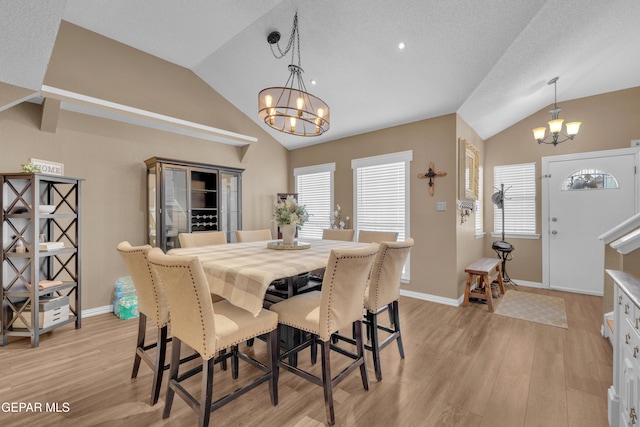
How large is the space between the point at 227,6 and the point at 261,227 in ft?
10.9

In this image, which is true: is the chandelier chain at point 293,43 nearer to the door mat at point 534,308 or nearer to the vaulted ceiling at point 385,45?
the vaulted ceiling at point 385,45

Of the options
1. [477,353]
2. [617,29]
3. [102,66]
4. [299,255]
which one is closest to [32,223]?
[102,66]

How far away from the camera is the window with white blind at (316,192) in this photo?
520 cm

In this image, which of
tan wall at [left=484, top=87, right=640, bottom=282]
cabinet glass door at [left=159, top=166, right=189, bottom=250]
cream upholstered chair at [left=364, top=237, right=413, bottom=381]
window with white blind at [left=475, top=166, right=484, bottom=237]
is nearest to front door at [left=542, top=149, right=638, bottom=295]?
tan wall at [left=484, top=87, right=640, bottom=282]

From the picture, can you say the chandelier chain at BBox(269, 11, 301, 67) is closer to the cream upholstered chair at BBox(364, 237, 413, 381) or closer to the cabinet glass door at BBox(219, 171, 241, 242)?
the cabinet glass door at BBox(219, 171, 241, 242)

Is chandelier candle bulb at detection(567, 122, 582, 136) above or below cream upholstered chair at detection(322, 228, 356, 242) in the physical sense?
above

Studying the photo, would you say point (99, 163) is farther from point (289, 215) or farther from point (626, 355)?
point (626, 355)

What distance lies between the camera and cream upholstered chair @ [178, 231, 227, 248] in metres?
3.06

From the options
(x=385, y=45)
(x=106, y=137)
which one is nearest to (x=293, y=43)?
(x=385, y=45)

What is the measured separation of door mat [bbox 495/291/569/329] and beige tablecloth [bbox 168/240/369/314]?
275cm

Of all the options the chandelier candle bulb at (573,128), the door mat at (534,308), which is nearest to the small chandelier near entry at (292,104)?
the door mat at (534,308)

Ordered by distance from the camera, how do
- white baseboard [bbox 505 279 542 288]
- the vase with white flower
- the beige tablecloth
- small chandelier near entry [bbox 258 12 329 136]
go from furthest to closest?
white baseboard [bbox 505 279 542 288], the vase with white flower, small chandelier near entry [bbox 258 12 329 136], the beige tablecloth

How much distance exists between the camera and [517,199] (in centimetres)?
484

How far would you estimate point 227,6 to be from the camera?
2824 millimetres
